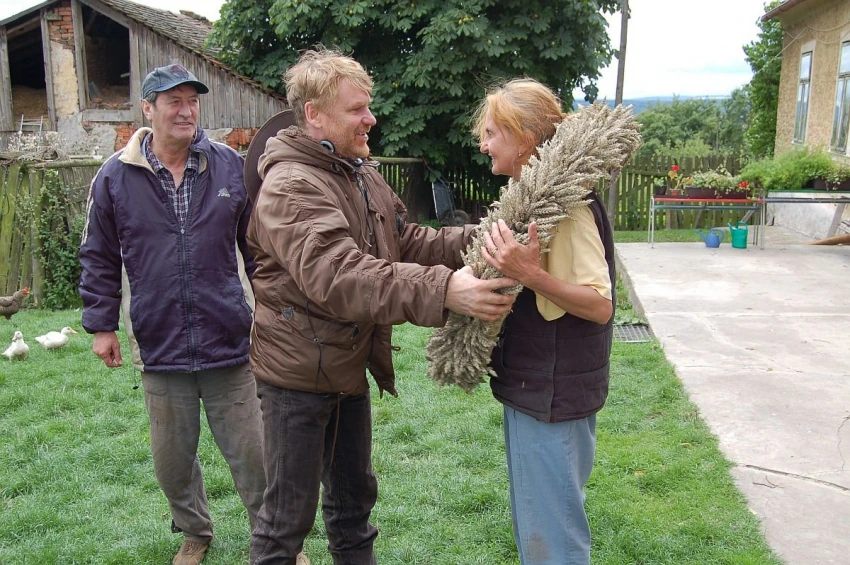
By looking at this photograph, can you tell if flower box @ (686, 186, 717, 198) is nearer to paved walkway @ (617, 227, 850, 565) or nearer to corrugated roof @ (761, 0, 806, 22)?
paved walkway @ (617, 227, 850, 565)

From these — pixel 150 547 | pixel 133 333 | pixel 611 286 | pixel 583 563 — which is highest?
pixel 611 286

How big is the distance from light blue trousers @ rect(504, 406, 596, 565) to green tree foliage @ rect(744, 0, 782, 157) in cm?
1699

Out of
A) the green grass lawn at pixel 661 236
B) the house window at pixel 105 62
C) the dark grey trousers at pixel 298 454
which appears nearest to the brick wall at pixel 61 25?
the house window at pixel 105 62

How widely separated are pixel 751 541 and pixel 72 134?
16.0 m

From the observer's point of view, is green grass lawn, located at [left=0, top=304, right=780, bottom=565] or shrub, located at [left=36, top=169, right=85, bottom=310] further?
shrub, located at [left=36, top=169, right=85, bottom=310]

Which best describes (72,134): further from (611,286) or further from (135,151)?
(611,286)

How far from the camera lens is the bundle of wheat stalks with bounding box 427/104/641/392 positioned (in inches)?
82.7

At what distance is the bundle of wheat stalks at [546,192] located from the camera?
210 centimetres

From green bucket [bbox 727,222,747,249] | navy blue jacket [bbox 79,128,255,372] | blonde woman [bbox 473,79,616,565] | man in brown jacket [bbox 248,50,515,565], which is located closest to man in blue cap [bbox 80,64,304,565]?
navy blue jacket [bbox 79,128,255,372]

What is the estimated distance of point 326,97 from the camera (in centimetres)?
248

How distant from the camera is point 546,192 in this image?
2102mm

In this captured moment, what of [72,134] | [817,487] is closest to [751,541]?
[817,487]

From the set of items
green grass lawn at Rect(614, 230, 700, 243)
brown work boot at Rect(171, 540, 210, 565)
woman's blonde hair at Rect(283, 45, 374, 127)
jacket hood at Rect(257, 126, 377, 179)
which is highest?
woman's blonde hair at Rect(283, 45, 374, 127)

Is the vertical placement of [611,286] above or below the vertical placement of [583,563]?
above
